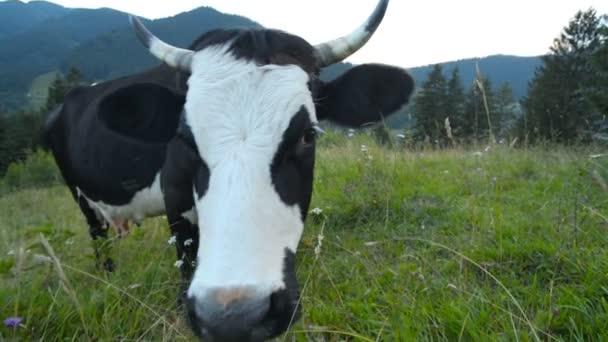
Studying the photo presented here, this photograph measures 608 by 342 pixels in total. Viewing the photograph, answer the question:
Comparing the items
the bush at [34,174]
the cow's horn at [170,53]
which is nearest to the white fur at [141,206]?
the cow's horn at [170,53]

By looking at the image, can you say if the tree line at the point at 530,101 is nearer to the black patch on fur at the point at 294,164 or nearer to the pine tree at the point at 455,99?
the pine tree at the point at 455,99

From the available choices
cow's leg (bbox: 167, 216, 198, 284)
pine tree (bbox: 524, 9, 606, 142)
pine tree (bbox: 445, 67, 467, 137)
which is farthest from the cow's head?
pine tree (bbox: 445, 67, 467, 137)

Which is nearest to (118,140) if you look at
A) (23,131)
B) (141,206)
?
(141,206)

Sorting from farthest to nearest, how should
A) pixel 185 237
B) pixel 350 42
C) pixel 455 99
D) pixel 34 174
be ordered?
pixel 455 99 < pixel 34 174 < pixel 185 237 < pixel 350 42

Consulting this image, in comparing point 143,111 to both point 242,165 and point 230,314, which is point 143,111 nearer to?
point 242,165

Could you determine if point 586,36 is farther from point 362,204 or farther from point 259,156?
point 259,156

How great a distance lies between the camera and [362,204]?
4340 mm

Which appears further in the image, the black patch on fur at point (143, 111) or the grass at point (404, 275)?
the black patch on fur at point (143, 111)

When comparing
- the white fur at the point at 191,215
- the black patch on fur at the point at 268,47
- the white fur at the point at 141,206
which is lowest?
the white fur at the point at 141,206

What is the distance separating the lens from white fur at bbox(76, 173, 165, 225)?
3.71 metres

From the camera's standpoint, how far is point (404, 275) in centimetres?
276

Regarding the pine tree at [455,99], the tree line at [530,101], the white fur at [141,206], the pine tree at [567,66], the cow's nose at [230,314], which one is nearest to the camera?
the cow's nose at [230,314]

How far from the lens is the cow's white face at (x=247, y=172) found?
153 cm

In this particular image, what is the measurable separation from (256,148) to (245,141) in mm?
60
